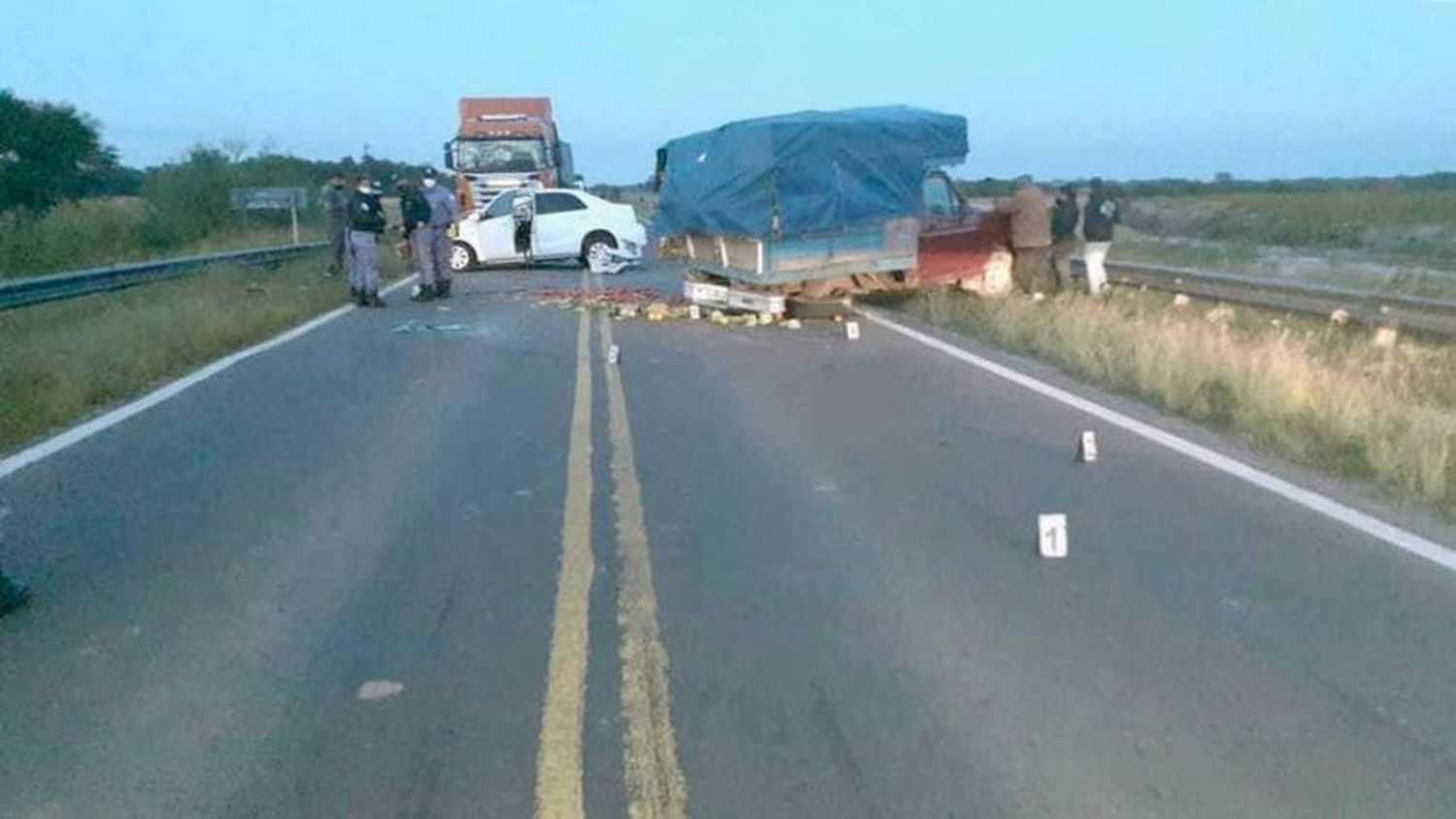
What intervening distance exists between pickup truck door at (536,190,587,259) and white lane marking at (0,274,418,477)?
15.1 meters

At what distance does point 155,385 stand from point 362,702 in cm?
1167

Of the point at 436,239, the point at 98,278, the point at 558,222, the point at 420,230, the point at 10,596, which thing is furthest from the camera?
the point at 558,222

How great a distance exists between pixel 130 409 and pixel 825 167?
1079 centimetres

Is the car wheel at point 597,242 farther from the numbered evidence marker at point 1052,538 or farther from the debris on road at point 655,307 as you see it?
the numbered evidence marker at point 1052,538

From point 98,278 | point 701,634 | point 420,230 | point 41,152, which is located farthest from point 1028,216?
point 41,152

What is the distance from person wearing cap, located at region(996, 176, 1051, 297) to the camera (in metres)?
25.6

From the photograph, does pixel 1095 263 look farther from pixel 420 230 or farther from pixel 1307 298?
pixel 420 230

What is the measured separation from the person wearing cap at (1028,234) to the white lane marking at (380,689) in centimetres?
1949

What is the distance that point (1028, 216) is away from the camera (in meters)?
25.7

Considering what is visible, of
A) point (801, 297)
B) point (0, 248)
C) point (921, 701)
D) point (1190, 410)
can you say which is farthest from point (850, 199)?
point (0, 248)

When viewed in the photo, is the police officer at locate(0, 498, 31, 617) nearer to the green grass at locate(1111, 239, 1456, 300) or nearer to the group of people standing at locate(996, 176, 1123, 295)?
the group of people standing at locate(996, 176, 1123, 295)

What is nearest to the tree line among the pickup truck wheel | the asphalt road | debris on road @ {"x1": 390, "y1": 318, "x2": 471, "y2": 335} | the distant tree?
the distant tree

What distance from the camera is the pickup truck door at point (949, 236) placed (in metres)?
25.5

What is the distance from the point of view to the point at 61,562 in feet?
30.8
